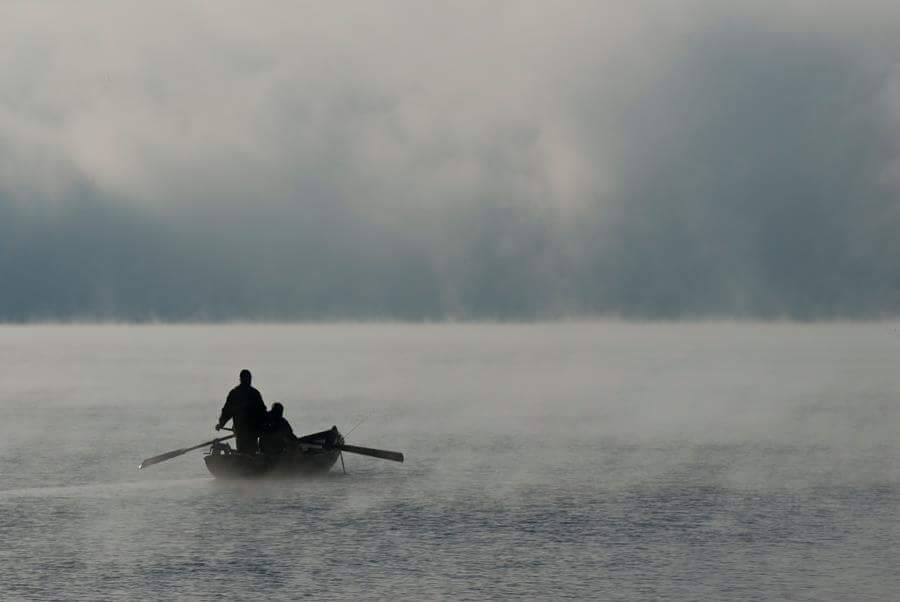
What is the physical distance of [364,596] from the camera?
97.1 ft

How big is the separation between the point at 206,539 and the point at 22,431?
146ft

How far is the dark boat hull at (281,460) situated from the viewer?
46281 millimetres

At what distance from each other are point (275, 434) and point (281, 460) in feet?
3.80

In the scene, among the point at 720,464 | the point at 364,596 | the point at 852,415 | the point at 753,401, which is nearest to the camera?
the point at 364,596

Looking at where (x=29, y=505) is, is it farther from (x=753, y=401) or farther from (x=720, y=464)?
(x=753, y=401)

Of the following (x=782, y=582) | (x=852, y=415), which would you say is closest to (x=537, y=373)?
(x=852, y=415)

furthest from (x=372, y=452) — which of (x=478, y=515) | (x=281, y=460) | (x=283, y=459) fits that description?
(x=478, y=515)

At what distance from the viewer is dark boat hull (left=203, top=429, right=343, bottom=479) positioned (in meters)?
46.3

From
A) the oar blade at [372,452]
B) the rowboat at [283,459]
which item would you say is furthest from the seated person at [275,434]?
the oar blade at [372,452]

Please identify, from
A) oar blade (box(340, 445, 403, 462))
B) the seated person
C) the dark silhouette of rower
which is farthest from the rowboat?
the dark silhouette of rower

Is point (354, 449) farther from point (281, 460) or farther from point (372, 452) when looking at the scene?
point (281, 460)

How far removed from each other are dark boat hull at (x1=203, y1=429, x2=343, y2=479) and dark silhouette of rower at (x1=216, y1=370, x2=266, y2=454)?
67 cm

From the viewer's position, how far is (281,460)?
4734cm

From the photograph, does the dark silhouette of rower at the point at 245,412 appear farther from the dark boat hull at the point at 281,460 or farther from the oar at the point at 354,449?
Answer: the oar at the point at 354,449
